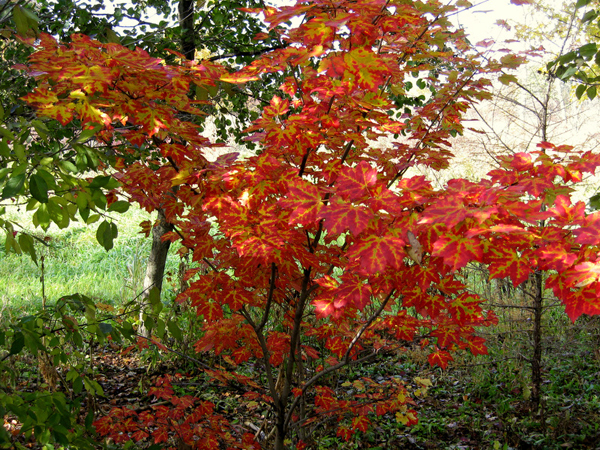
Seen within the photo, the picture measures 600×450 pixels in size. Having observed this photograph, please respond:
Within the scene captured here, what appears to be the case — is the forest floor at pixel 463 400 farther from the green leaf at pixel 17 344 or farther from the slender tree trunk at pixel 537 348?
the green leaf at pixel 17 344

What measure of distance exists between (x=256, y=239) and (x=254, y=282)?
41cm

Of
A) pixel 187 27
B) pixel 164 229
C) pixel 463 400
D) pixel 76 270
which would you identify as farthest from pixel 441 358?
pixel 76 270

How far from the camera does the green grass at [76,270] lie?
5.30 meters

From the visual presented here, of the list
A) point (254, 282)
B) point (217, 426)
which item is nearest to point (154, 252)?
point (217, 426)

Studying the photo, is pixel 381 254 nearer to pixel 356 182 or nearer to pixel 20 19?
pixel 356 182

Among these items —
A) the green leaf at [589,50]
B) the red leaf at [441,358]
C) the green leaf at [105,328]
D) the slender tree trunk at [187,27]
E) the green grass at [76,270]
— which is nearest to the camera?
the green leaf at [105,328]

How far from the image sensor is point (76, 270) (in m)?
6.81

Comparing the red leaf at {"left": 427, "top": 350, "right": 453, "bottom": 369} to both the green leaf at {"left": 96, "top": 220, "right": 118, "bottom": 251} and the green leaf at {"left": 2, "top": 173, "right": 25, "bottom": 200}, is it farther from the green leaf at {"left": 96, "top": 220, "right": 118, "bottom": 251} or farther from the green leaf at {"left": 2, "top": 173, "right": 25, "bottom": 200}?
the green leaf at {"left": 2, "top": 173, "right": 25, "bottom": 200}

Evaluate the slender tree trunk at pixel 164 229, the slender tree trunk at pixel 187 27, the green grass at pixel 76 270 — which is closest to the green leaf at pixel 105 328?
the slender tree trunk at pixel 164 229

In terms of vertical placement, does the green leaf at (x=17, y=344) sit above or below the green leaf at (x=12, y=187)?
below

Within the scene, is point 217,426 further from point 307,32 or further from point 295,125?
point 307,32

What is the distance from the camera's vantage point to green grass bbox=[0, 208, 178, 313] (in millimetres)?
5301

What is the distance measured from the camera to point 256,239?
139 centimetres

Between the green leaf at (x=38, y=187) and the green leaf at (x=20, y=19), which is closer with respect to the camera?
the green leaf at (x=38, y=187)
